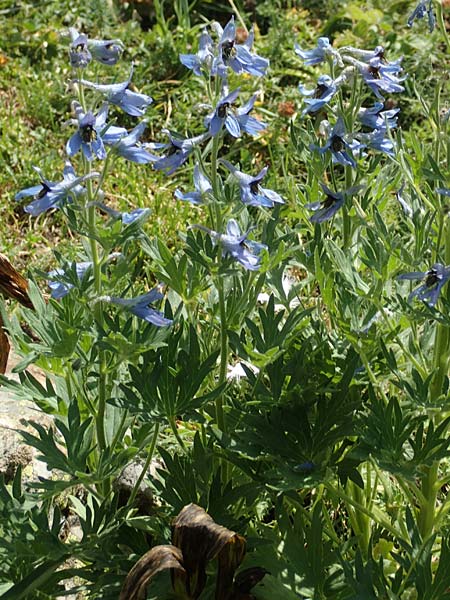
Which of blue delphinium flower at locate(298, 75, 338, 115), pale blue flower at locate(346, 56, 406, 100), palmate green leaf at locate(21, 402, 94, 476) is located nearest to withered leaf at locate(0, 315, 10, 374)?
palmate green leaf at locate(21, 402, 94, 476)

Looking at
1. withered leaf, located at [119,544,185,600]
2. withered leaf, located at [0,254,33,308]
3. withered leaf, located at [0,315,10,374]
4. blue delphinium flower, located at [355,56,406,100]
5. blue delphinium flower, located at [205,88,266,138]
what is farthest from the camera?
withered leaf, located at [0,315,10,374]

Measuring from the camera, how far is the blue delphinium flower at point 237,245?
1.74m

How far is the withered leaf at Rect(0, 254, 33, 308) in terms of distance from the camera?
7.86ft

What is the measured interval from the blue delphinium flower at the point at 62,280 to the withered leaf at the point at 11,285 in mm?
590

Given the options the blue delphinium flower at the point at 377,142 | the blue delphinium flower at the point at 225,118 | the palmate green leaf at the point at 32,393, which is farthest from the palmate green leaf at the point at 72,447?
the blue delphinium flower at the point at 377,142

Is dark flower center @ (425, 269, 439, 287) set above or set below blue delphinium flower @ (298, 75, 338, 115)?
below

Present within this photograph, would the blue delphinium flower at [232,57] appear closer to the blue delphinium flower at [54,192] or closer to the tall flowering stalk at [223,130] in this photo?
the tall flowering stalk at [223,130]

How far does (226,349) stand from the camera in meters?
1.91

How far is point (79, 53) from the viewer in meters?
1.66

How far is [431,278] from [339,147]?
0.39 metres

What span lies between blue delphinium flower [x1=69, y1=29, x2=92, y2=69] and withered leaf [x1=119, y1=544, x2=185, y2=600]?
891 mm

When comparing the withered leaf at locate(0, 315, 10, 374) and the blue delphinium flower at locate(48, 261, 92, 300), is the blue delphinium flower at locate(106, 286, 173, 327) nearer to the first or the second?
the blue delphinium flower at locate(48, 261, 92, 300)

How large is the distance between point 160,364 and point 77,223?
321mm

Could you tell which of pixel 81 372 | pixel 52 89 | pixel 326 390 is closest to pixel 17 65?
pixel 52 89
